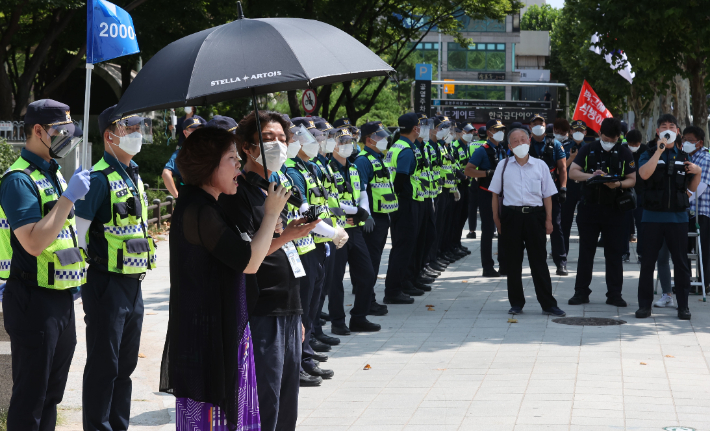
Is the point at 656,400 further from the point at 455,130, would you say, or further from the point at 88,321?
the point at 455,130

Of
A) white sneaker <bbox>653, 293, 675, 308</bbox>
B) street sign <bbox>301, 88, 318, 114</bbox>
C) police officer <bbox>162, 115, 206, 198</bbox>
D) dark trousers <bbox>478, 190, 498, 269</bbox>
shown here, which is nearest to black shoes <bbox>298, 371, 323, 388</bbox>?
police officer <bbox>162, 115, 206, 198</bbox>

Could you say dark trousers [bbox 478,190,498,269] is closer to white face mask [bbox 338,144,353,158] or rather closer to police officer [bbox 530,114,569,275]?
police officer [bbox 530,114,569,275]

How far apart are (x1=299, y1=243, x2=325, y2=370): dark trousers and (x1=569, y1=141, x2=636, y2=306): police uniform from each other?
4552mm

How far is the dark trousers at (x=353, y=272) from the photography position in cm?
846

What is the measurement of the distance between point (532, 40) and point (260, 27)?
295 ft

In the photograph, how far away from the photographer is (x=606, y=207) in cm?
1041

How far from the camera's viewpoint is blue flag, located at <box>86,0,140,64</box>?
235 inches

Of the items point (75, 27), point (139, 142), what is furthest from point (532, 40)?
point (139, 142)

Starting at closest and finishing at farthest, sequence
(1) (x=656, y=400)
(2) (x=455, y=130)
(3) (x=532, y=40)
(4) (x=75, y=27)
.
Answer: (1) (x=656, y=400) < (2) (x=455, y=130) < (4) (x=75, y=27) < (3) (x=532, y=40)

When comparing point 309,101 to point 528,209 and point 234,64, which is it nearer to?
point 528,209

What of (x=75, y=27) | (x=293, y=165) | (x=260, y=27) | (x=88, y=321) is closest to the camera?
(x=260, y=27)

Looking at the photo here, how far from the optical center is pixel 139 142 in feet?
16.9

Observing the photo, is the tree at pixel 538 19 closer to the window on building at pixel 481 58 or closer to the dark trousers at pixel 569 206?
the window on building at pixel 481 58

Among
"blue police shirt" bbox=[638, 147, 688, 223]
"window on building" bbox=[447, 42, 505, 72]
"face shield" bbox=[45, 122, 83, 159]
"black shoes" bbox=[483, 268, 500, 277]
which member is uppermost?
"window on building" bbox=[447, 42, 505, 72]
